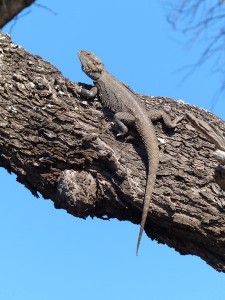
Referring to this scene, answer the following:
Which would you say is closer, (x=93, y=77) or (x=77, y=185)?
(x=77, y=185)

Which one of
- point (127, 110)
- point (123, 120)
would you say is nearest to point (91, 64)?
point (127, 110)

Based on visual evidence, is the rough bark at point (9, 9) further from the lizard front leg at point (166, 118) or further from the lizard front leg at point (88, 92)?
the lizard front leg at point (166, 118)

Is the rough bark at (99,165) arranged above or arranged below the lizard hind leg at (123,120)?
below

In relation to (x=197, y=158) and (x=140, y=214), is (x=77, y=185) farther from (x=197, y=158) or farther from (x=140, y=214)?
(x=197, y=158)

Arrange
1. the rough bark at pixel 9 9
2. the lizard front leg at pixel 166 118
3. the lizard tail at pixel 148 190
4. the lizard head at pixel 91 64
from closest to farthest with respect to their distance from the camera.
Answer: the lizard tail at pixel 148 190, the lizard front leg at pixel 166 118, the rough bark at pixel 9 9, the lizard head at pixel 91 64

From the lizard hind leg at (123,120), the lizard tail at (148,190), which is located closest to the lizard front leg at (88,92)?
the lizard hind leg at (123,120)

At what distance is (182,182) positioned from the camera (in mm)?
3951

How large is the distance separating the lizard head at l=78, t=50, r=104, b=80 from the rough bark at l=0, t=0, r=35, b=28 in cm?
72

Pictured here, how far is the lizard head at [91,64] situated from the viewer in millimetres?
5820

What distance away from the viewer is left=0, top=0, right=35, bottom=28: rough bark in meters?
5.59

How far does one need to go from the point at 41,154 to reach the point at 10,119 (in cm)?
29

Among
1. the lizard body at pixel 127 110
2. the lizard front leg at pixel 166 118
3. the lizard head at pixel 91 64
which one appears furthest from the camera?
the lizard head at pixel 91 64

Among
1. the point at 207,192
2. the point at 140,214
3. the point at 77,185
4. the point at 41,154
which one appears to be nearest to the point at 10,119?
the point at 41,154

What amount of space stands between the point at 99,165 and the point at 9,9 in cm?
211
